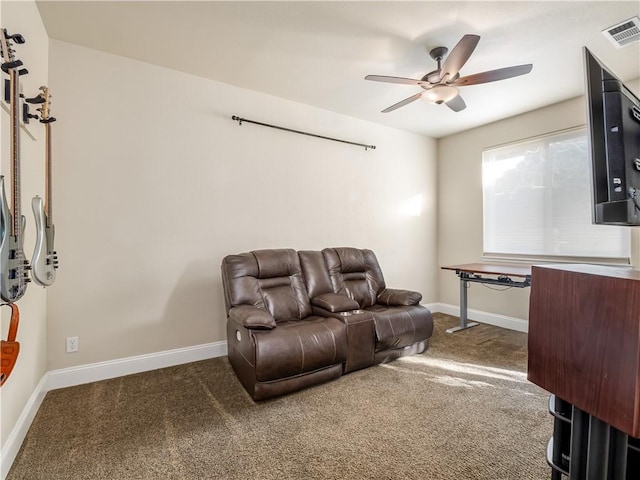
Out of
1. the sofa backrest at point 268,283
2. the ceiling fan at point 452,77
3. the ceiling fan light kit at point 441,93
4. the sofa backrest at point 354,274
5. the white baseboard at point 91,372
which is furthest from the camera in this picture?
the sofa backrest at point 354,274

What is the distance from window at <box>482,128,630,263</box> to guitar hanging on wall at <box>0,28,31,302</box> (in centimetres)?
465

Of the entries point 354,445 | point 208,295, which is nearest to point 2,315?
point 208,295

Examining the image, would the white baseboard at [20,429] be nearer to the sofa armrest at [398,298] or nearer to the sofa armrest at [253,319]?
the sofa armrest at [253,319]

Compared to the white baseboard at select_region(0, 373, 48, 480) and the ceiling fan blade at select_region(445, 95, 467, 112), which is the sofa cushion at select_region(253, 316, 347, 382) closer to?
the white baseboard at select_region(0, 373, 48, 480)

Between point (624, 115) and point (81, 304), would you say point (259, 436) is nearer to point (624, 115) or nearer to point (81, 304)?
point (81, 304)

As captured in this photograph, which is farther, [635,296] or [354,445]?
[354,445]

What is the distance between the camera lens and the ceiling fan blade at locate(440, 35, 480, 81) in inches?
76.3

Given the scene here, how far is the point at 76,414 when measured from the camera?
205cm

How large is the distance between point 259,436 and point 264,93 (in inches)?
125

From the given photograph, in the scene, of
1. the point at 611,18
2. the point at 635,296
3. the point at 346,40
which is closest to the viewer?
the point at 635,296

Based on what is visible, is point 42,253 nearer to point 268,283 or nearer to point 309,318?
point 268,283

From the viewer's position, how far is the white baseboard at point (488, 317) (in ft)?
12.8

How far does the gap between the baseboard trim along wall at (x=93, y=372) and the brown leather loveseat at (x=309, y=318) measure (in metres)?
0.52

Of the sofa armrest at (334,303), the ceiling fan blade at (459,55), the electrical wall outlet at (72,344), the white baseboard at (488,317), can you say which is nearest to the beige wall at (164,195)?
the electrical wall outlet at (72,344)
